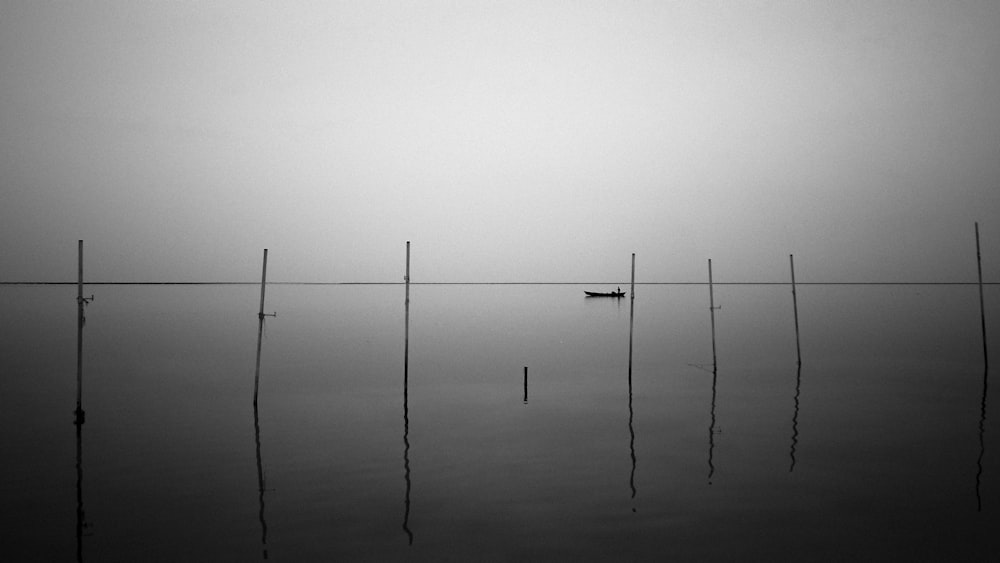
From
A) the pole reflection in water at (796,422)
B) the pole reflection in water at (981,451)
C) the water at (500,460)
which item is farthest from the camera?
the pole reflection in water at (796,422)

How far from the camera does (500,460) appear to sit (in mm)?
18922

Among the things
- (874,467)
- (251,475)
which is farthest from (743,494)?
(251,475)

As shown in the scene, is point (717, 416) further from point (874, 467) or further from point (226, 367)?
point (226, 367)

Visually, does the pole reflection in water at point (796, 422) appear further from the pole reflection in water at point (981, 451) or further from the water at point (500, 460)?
the pole reflection in water at point (981, 451)

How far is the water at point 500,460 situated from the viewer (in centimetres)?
1316

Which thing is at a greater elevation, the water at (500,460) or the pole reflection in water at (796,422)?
the pole reflection in water at (796,422)

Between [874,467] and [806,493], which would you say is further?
[874,467]

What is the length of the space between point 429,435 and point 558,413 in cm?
582

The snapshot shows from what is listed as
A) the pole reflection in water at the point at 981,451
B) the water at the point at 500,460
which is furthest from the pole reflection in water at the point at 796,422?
the pole reflection in water at the point at 981,451

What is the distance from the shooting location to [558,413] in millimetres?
25656

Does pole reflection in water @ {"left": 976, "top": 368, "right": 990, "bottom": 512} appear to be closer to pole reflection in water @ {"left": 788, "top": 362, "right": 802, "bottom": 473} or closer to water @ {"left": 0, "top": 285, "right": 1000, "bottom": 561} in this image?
water @ {"left": 0, "top": 285, "right": 1000, "bottom": 561}

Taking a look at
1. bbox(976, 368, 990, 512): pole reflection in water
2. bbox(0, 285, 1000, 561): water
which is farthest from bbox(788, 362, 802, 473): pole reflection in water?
bbox(976, 368, 990, 512): pole reflection in water

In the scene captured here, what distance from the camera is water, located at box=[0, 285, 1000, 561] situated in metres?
13.2

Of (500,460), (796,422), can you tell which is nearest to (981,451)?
(796,422)
